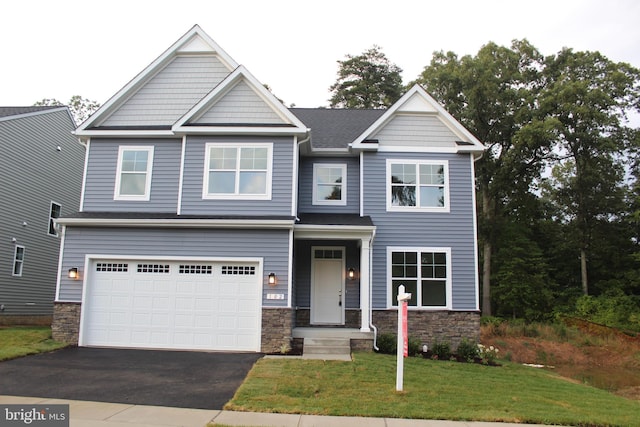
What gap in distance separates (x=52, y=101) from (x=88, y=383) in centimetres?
3362

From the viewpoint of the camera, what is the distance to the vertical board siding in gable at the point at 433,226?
13969mm

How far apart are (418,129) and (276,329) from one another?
7350 millimetres

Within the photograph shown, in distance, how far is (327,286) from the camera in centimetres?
1495

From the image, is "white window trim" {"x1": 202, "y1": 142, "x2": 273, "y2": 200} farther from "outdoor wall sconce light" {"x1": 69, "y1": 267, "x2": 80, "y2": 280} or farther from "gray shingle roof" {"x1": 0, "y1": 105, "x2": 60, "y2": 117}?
"gray shingle roof" {"x1": 0, "y1": 105, "x2": 60, "y2": 117}

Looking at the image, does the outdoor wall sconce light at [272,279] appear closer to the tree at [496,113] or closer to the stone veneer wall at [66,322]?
the stone veneer wall at [66,322]

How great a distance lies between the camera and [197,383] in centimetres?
889

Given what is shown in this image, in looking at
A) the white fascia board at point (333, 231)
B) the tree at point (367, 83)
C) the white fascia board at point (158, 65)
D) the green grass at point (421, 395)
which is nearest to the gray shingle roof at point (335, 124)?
the white fascia board at point (333, 231)

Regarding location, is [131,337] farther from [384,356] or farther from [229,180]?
[384,356]

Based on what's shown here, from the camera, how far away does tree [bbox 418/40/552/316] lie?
27.4 meters

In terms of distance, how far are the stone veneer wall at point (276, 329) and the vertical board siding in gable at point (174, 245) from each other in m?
0.61

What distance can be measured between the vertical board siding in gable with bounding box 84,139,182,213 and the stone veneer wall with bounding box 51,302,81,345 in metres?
2.78

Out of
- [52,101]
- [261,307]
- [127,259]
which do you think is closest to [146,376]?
[261,307]

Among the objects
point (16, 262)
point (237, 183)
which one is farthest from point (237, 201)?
point (16, 262)

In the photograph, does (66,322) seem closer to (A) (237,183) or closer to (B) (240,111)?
(A) (237,183)
